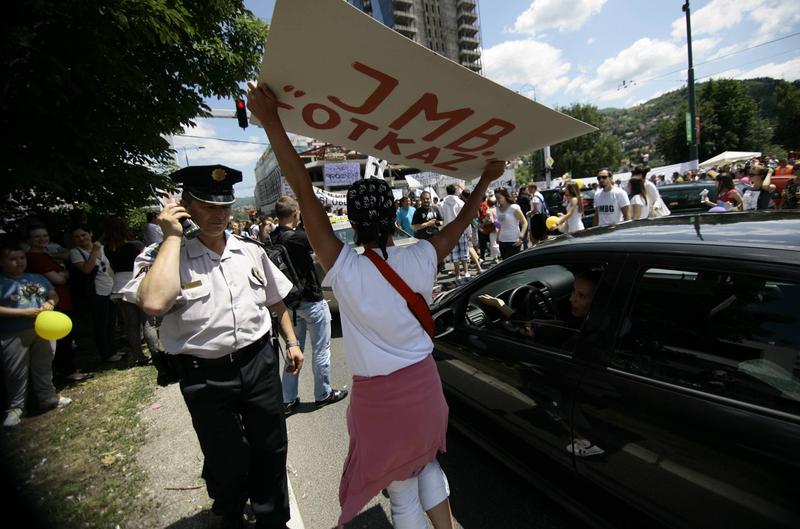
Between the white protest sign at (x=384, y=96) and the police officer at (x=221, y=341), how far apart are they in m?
0.68

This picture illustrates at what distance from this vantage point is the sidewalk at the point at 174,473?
97.5 inches

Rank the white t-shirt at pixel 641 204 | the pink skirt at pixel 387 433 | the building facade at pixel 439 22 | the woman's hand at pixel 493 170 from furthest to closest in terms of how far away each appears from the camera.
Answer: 1. the building facade at pixel 439 22
2. the white t-shirt at pixel 641 204
3. the woman's hand at pixel 493 170
4. the pink skirt at pixel 387 433

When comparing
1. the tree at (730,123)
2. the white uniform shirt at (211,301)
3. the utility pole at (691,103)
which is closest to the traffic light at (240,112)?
the white uniform shirt at (211,301)

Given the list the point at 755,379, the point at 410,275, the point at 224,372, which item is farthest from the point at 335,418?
the point at 755,379

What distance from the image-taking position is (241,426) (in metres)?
2.07

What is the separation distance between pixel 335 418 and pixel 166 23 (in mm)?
5237

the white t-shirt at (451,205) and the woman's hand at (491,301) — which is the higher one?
the white t-shirt at (451,205)

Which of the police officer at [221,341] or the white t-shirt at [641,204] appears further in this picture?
the white t-shirt at [641,204]

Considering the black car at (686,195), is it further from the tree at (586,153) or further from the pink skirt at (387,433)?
the tree at (586,153)

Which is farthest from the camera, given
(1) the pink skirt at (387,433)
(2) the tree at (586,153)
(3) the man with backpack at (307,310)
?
(2) the tree at (586,153)

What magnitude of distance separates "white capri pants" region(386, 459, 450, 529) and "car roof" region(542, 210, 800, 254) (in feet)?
4.57

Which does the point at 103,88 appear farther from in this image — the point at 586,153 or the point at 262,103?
the point at 586,153

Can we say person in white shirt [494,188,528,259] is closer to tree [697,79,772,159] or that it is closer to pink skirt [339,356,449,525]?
pink skirt [339,356,449,525]

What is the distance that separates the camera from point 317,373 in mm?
3740
